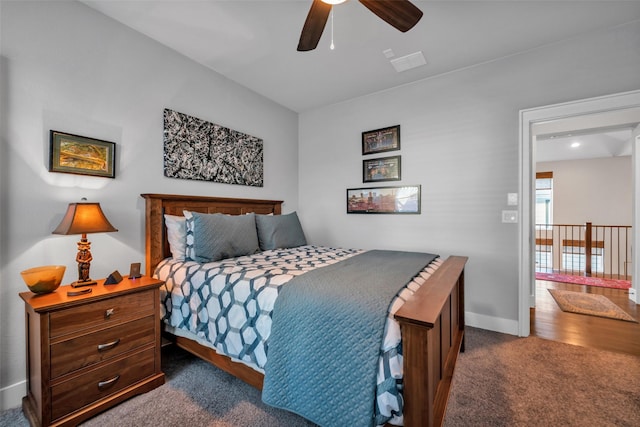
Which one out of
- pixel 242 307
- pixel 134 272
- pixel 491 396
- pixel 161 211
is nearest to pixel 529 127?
pixel 491 396

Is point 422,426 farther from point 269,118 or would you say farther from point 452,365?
point 269,118

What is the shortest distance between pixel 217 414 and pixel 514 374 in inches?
80.2

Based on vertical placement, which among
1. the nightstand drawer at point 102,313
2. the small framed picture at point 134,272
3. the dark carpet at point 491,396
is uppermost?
the small framed picture at point 134,272

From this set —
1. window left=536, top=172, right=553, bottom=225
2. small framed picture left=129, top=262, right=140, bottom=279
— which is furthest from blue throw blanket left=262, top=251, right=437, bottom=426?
window left=536, top=172, right=553, bottom=225

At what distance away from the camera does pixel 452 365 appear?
5.82 feet

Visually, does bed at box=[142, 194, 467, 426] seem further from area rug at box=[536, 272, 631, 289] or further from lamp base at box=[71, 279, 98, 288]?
area rug at box=[536, 272, 631, 289]

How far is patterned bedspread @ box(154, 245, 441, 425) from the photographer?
1104 mm

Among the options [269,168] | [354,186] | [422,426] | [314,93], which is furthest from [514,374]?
[314,93]

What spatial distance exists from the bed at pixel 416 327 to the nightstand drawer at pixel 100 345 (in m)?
0.33

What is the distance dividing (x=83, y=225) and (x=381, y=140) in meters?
2.94

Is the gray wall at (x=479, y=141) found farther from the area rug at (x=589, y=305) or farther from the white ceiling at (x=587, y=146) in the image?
the white ceiling at (x=587, y=146)

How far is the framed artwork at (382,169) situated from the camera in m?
3.25

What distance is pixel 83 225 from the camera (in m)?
1.64

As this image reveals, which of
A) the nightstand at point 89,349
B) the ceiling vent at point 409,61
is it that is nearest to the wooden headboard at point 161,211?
the nightstand at point 89,349
